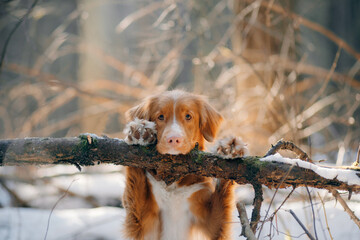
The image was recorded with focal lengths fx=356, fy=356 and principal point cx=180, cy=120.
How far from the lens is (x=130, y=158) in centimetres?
271

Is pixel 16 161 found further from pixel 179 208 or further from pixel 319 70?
pixel 319 70

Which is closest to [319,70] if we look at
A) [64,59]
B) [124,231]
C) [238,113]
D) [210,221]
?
[238,113]

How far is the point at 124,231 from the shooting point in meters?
3.31

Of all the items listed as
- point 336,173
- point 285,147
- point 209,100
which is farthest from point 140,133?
point 209,100

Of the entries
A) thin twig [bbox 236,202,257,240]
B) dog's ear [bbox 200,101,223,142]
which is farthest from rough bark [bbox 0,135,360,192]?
dog's ear [bbox 200,101,223,142]

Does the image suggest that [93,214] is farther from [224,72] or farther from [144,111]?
[224,72]

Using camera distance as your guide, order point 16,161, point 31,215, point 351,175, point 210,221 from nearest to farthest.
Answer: point 351,175 → point 16,161 → point 210,221 → point 31,215

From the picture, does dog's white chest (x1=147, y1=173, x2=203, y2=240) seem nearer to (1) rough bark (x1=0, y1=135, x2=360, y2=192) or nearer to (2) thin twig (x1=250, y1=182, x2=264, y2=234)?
(1) rough bark (x1=0, y1=135, x2=360, y2=192)

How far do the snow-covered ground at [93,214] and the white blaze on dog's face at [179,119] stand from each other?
85 cm

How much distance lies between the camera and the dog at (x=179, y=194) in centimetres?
314

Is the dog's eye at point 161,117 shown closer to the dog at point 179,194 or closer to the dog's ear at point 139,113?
A: the dog at point 179,194

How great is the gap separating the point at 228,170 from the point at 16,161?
1.55 meters

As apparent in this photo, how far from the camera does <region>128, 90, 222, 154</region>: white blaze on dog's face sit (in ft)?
8.84

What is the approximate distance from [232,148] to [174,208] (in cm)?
112
